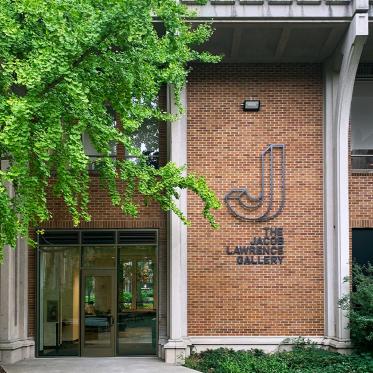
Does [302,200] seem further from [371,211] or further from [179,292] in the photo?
[179,292]

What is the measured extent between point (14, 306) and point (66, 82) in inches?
271

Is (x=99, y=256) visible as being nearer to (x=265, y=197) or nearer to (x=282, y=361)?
(x=265, y=197)

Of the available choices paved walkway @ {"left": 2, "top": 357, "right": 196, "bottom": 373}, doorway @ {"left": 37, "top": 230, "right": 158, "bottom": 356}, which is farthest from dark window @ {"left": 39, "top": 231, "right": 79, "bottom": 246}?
paved walkway @ {"left": 2, "top": 357, "right": 196, "bottom": 373}

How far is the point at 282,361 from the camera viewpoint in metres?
12.9

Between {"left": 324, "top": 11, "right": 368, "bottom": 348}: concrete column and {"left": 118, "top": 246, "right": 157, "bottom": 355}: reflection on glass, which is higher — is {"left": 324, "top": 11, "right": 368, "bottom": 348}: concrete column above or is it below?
above

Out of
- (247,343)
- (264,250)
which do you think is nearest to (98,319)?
(247,343)

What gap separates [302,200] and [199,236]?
263 cm

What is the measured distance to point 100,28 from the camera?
30.3 ft

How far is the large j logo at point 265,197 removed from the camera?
14.1m

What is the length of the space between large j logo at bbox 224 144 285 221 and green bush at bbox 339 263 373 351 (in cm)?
231

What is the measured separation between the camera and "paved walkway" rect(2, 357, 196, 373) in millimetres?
12602

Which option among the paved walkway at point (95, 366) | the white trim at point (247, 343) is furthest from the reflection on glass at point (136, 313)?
the white trim at point (247, 343)

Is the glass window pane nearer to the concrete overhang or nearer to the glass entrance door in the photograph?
the glass entrance door

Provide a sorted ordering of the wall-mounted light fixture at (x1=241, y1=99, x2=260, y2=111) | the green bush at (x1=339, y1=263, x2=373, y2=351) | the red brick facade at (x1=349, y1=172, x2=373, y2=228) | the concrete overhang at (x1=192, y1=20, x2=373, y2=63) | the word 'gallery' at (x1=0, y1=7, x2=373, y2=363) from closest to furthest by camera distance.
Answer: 1. the green bush at (x1=339, y1=263, x2=373, y2=351)
2. the concrete overhang at (x1=192, y1=20, x2=373, y2=63)
3. the word 'gallery' at (x1=0, y1=7, x2=373, y2=363)
4. the red brick facade at (x1=349, y1=172, x2=373, y2=228)
5. the wall-mounted light fixture at (x1=241, y1=99, x2=260, y2=111)
